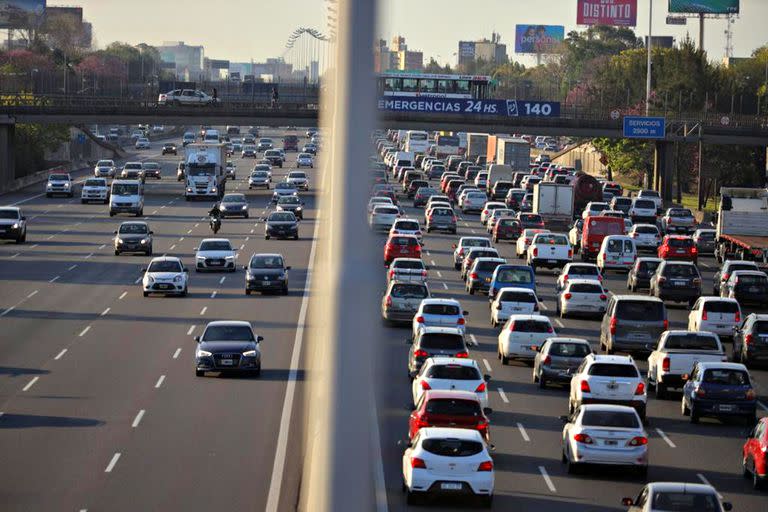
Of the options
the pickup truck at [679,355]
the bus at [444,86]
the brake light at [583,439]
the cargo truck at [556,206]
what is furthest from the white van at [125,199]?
the brake light at [583,439]

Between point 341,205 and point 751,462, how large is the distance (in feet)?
64.5

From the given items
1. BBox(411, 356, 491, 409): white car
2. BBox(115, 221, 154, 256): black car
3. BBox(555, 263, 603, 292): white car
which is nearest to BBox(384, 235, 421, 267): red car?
BBox(555, 263, 603, 292): white car

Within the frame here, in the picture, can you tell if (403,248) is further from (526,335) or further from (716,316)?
(526,335)

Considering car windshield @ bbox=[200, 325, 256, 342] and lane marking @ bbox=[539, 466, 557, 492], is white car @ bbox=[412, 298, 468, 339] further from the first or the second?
lane marking @ bbox=[539, 466, 557, 492]

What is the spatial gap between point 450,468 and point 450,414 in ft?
10.5

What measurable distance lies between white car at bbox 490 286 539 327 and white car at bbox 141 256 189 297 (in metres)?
10.7

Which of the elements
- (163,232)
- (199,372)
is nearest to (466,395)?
(199,372)

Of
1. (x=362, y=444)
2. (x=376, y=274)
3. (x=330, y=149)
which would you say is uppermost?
(x=330, y=149)

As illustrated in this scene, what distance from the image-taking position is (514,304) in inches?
1631

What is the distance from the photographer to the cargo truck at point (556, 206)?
2950 inches

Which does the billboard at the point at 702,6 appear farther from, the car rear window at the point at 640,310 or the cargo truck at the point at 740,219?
the car rear window at the point at 640,310

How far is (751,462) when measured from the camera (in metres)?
23.1

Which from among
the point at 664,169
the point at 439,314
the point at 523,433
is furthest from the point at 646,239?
the point at 664,169

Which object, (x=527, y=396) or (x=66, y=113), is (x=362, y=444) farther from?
(x=66, y=113)
